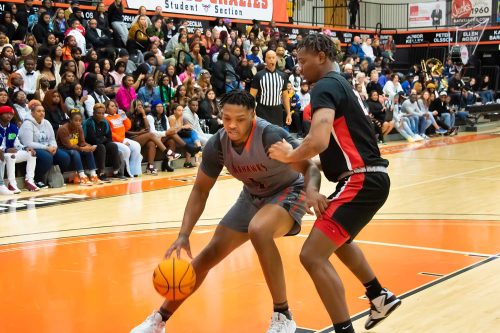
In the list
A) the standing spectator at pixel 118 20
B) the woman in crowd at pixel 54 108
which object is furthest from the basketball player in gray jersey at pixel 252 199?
the standing spectator at pixel 118 20

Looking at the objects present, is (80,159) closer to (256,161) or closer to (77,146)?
(77,146)

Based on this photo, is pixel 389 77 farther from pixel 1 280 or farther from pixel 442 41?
pixel 1 280

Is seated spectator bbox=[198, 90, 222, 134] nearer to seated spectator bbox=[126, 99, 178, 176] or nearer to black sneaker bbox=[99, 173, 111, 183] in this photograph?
seated spectator bbox=[126, 99, 178, 176]

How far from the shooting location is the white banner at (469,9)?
98.7 ft

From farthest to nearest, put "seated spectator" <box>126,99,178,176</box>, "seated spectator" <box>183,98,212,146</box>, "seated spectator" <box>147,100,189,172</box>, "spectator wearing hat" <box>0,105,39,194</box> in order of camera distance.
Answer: "seated spectator" <box>183,98,212,146</box>
"seated spectator" <box>147,100,189,172</box>
"seated spectator" <box>126,99,178,176</box>
"spectator wearing hat" <box>0,105,39,194</box>

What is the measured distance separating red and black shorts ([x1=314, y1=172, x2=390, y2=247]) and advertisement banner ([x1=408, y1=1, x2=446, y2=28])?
28327mm

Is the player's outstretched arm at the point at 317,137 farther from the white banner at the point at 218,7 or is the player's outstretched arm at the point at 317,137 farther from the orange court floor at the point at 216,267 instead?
the white banner at the point at 218,7

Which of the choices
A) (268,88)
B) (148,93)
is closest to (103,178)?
(148,93)

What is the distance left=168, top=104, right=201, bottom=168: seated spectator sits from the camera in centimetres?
1449

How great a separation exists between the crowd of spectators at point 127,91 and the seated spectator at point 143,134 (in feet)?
0.07

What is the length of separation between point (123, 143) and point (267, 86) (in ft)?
10.1

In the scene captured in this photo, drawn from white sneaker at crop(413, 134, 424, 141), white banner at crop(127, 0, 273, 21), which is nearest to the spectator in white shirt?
white banner at crop(127, 0, 273, 21)

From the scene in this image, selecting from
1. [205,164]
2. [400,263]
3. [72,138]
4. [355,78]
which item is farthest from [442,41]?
[205,164]

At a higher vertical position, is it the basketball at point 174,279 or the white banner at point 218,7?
the white banner at point 218,7
